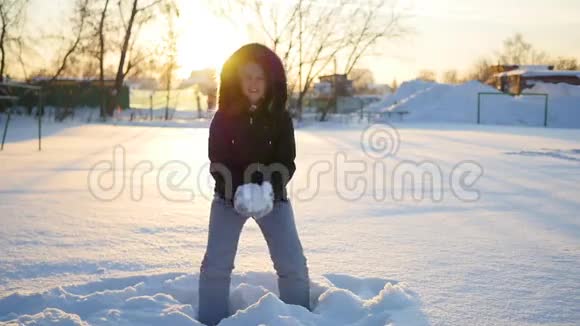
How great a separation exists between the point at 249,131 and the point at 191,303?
2.28ft

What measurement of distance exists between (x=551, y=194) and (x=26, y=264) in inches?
145

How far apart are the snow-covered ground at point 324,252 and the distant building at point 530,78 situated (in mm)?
23226

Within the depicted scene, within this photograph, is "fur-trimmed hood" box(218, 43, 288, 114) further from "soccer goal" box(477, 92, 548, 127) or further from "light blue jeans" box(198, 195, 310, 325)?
"soccer goal" box(477, 92, 548, 127)

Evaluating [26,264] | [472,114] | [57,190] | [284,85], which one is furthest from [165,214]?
[472,114]

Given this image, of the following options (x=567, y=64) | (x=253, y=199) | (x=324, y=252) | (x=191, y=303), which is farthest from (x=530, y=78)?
(x=253, y=199)

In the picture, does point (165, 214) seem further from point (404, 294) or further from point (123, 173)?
point (123, 173)

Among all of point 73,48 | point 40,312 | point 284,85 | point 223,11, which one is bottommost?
point 40,312

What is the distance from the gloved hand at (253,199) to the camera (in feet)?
5.11

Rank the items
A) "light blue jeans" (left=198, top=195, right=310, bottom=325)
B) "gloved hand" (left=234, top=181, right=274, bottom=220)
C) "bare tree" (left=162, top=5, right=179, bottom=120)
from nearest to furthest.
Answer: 1. "gloved hand" (left=234, top=181, right=274, bottom=220)
2. "light blue jeans" (left=198, top=195, right=310, bottom=325)
3. "bare tree" (left=162, top=5, right=179, bottom=120)

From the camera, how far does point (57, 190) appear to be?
4.18 meters

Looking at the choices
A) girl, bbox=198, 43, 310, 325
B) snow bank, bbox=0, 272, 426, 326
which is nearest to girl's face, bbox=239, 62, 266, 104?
girl, bbox=198, 43, 310, 325

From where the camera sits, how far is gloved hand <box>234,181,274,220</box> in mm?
1557

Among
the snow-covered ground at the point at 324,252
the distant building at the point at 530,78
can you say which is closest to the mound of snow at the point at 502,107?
the distant building at the point at 530,78

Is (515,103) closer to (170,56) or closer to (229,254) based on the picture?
(170,56)
